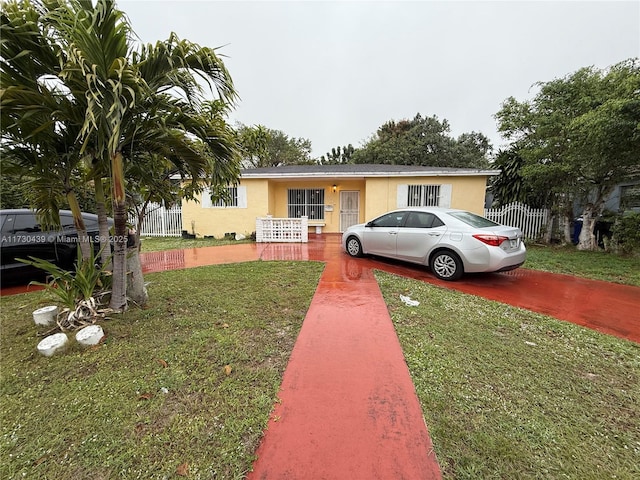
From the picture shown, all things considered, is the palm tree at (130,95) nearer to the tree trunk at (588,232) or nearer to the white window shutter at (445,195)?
the white window shutter at (445,195)

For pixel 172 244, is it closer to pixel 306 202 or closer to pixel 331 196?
pixel 306 202

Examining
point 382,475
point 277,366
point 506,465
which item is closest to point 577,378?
point 506,465

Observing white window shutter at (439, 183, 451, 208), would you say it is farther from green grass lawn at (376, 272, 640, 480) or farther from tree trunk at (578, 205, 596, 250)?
green grass lawn at (376, 272, 640, 480)

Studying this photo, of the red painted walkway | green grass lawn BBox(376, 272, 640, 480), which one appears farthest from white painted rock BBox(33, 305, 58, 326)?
green grass lawn BBox(376, 272, 640, 480)

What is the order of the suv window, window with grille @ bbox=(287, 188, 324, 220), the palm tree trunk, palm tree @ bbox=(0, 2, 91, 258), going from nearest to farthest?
palm tree @ bbox=(0, 2, 91, 258)
the palm tree trunk
the suv window
window with grille @ bbox=(287, 188, 324, 220)

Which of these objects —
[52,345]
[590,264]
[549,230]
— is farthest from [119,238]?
[549,230]

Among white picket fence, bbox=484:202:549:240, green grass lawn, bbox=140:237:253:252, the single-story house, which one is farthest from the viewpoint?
the single-story house

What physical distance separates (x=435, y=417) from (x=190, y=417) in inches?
66.3

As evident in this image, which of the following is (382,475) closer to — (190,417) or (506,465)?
(506,465)

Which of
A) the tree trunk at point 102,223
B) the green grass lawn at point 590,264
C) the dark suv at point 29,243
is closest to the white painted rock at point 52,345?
the tree trunk at point 102,223

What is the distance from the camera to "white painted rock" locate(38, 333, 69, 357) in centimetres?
259

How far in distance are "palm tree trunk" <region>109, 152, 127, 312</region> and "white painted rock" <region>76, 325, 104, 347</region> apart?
0.53 metres

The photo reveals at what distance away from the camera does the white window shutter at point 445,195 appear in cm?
1052

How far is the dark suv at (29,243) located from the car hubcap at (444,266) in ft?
22.3
